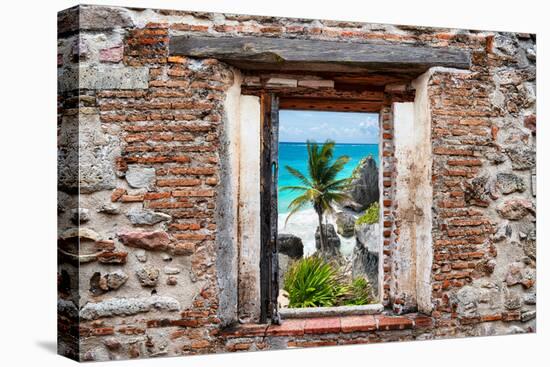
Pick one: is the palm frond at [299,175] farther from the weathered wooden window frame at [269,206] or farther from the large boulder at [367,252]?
the large boulder at [367,252]

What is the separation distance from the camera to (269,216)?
6.01 m

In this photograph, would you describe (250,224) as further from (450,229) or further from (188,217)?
(450,229)

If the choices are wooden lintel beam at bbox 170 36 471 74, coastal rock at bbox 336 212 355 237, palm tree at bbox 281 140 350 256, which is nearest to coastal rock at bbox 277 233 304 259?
palm tree at bbox 281 140 350 256

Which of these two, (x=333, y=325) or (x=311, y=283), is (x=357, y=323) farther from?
(x=311, y=283)

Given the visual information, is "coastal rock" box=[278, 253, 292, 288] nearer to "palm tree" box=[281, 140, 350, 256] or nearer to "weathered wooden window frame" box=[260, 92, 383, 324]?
"weathered wooden window frame" box=[260, 92, 383, 324]

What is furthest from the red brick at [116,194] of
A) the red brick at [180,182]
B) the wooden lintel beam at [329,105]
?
the wooden lintel beam at [329,105]

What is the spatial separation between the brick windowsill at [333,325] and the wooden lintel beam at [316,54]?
1801 mm

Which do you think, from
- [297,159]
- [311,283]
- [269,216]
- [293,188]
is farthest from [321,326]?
[297,159]

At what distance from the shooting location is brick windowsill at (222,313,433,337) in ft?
19.2

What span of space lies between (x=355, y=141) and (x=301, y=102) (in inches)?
20.2

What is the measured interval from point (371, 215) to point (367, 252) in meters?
0.28

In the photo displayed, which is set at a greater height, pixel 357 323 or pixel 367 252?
pixel 367 252

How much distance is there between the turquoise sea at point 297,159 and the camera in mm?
6191

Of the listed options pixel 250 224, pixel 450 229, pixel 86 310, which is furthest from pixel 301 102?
pixel 86 310
